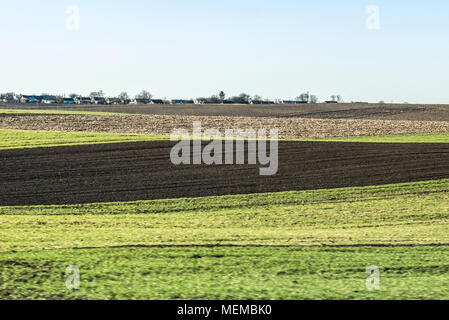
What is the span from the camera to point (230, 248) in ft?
36.7

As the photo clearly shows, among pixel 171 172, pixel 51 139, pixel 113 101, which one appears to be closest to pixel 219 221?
pixel 171 172

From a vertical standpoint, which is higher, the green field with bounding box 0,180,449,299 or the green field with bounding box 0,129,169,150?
the green field with bounding box 0,129,169,150

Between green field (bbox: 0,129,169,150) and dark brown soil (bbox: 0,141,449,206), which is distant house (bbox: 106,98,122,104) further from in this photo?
dark brown soil (bbox: 0,141,449,206)

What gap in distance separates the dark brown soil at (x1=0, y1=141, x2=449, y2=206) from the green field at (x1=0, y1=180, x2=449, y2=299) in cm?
226

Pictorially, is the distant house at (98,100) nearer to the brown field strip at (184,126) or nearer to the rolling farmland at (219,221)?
the brown field strip at (184,126)

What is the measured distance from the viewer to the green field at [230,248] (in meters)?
7.84

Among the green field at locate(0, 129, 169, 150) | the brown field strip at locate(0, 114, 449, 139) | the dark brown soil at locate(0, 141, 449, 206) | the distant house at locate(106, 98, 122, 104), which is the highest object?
the distant house at locate(106, 98, 122, 104)

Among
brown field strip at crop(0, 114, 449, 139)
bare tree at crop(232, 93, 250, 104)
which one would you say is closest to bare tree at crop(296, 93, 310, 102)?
bare tree at crop(232, 93, 250, 104)

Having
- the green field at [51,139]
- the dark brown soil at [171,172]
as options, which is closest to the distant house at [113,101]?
the green field at [51,139]

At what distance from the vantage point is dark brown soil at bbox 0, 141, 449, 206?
22.3 metres

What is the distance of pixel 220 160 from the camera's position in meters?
29.8

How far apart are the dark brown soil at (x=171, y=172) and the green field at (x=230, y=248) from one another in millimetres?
2260
